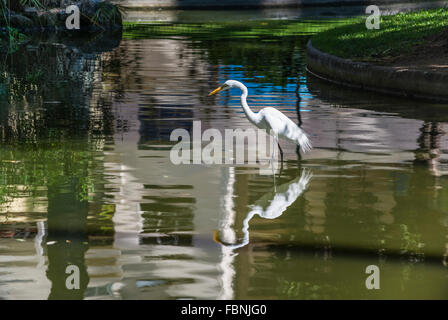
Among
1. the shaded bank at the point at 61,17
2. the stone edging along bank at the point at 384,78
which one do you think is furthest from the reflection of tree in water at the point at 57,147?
the shaded bank at the point at 61,17

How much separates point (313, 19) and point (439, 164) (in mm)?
23164

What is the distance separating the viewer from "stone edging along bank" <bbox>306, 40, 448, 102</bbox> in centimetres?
1391

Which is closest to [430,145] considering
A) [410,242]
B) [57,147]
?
[410,242]

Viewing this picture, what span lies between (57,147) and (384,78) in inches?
245

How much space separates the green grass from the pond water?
133 cm

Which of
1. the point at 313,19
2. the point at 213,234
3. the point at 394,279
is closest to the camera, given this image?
the point at 394,279

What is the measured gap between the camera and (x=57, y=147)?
34.6 ft

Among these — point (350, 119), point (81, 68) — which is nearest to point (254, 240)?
point (350, 119)

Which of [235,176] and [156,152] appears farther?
[156,152]

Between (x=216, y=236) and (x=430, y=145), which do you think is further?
(x=430, y=145)

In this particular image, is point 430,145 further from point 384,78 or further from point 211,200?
point 384,78

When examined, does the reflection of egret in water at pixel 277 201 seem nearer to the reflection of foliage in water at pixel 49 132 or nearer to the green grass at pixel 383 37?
the reflection of foliage in water at pixel 49 132

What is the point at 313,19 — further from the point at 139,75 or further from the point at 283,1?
the point at 139,75
